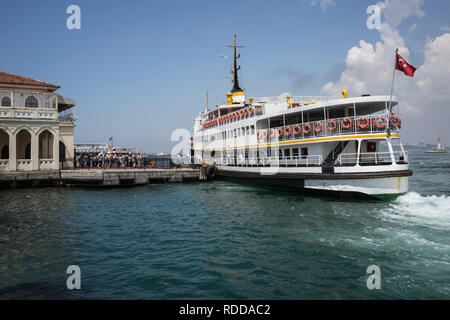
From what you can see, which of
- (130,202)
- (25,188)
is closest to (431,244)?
(130,202)

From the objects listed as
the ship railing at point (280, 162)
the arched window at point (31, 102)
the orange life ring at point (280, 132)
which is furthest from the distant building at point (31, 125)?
the orange life ring at point (280, 132)

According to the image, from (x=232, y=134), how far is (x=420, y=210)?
63.6 feet

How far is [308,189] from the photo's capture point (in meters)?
20.6

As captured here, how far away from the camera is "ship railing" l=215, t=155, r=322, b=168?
21.5m

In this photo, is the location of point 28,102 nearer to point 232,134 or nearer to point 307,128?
point 232,134

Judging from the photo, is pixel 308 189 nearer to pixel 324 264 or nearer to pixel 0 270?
pixel 324 264

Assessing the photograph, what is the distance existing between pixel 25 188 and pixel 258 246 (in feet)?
80.0

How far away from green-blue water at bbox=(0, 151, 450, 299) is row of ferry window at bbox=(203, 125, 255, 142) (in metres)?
10.9

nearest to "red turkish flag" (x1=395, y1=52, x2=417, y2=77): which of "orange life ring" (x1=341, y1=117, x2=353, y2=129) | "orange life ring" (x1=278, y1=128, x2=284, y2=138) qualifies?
"orange life ring" (x1=341, y1=117, x2=353, y2=129)

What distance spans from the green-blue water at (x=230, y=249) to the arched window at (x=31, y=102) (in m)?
14.9

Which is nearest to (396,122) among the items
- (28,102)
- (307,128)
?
(307,128)

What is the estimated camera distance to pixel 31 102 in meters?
29.1

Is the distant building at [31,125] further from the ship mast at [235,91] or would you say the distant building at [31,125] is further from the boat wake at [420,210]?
the boat wake at [420,210]
